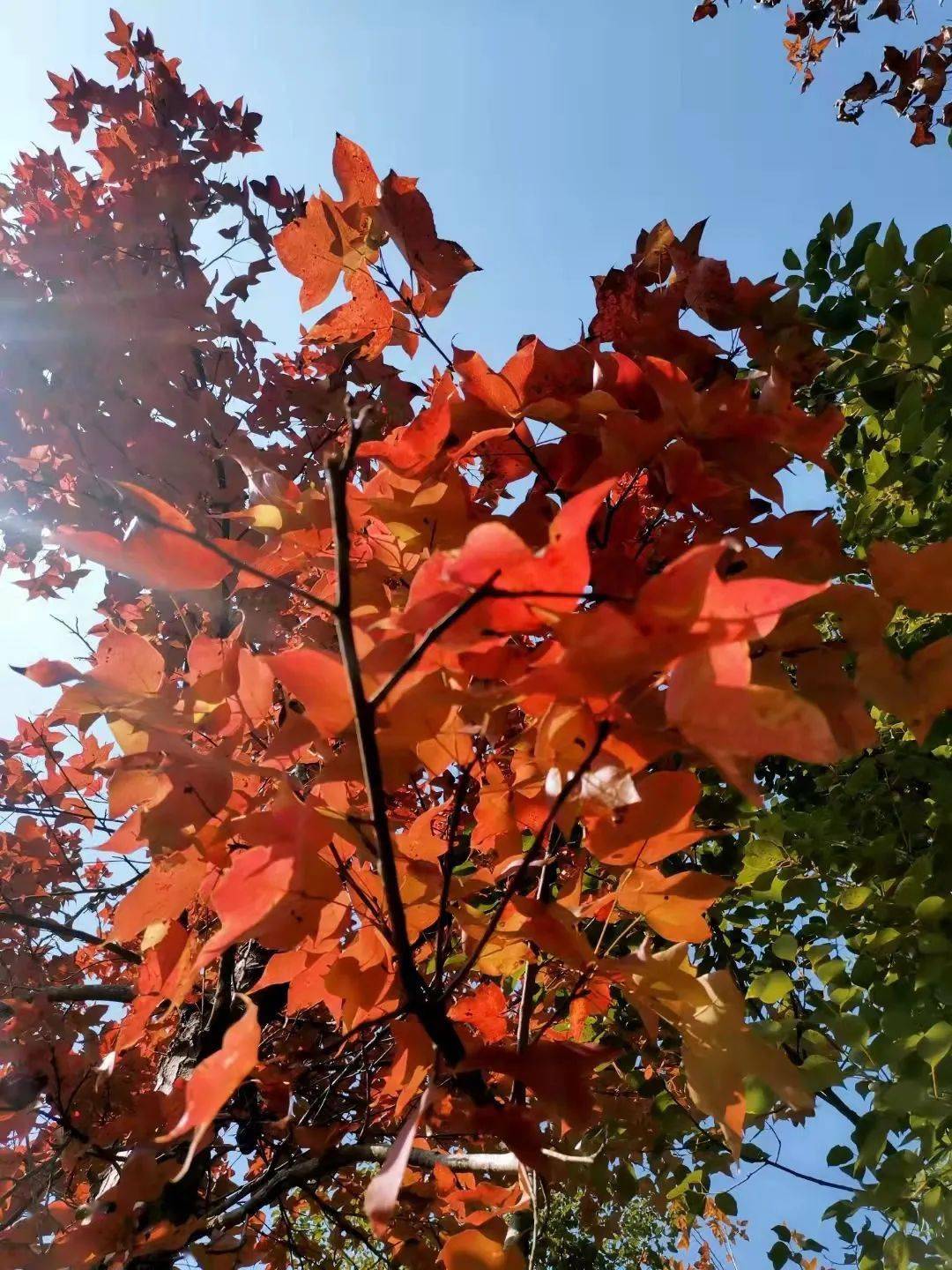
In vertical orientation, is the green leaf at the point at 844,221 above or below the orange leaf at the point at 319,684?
above

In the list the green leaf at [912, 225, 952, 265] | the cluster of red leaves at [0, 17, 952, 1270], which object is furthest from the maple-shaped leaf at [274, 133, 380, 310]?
the green leaf at [912, 225, 952, 265]

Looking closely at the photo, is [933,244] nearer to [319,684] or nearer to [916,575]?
[916,575]

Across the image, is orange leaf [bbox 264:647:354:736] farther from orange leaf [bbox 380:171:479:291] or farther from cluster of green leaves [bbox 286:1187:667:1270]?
cluster of green leaves [bbox 286:1187:667:1270]

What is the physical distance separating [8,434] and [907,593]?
3018 mm

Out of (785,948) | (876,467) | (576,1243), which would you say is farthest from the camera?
(576,1243)

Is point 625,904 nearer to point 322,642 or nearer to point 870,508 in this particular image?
point 322,642

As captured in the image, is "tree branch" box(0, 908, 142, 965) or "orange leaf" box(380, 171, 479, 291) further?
"tree branch" box(0, 908, 142, 965)

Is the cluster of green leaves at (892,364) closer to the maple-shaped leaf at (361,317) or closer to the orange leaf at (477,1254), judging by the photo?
the maple-shaped leaf at (361,317)

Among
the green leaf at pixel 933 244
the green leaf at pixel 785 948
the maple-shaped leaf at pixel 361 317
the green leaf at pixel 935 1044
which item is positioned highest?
the green leaf at pixel 933 244

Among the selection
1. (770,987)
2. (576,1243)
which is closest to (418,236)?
(770,987)

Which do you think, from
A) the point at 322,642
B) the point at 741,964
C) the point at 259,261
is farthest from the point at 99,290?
the point at 741,964

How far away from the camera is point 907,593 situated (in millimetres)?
631

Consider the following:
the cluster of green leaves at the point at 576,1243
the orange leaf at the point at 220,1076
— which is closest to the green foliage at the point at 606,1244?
the cluster of green leaves at the point at 576,1243

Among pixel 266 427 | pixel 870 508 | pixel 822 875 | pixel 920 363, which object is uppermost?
pixel 266 427
